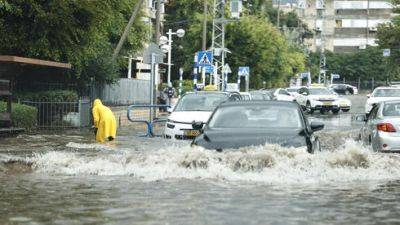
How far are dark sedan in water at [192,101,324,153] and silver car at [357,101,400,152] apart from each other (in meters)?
3.03

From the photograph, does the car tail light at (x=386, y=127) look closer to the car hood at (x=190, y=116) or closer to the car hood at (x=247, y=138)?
the car hood at (x=247, y=138)

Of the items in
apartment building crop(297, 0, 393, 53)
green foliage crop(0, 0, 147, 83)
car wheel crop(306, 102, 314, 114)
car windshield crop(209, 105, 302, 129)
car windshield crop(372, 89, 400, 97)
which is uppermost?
apartment building crop(297, 0, 393, 53)

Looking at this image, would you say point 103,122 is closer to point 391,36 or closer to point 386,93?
point 386,93

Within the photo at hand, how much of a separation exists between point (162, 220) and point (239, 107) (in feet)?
17.8

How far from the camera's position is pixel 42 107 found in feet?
89.7

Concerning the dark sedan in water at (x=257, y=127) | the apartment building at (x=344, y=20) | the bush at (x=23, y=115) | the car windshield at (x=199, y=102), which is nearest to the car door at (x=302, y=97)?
the bush at (x=23, y=115)

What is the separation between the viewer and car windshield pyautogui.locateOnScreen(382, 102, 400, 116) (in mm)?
17295

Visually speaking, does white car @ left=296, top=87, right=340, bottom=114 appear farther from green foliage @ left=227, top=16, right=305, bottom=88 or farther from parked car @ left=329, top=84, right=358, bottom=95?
parked car @ left=329, top=84, right=358, bottom=95

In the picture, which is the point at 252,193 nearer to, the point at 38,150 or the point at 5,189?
the point at 5,189

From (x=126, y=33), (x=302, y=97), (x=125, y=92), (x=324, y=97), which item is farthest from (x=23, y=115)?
(x=302, y=97)

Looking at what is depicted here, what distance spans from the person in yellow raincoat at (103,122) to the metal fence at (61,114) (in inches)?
278

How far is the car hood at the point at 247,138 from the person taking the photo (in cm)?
1247

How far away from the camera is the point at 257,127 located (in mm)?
13188

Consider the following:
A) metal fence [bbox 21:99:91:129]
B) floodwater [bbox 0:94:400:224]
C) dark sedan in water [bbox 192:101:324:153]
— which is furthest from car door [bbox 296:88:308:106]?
dark sedan in water [bbox 192:101:324:153]
